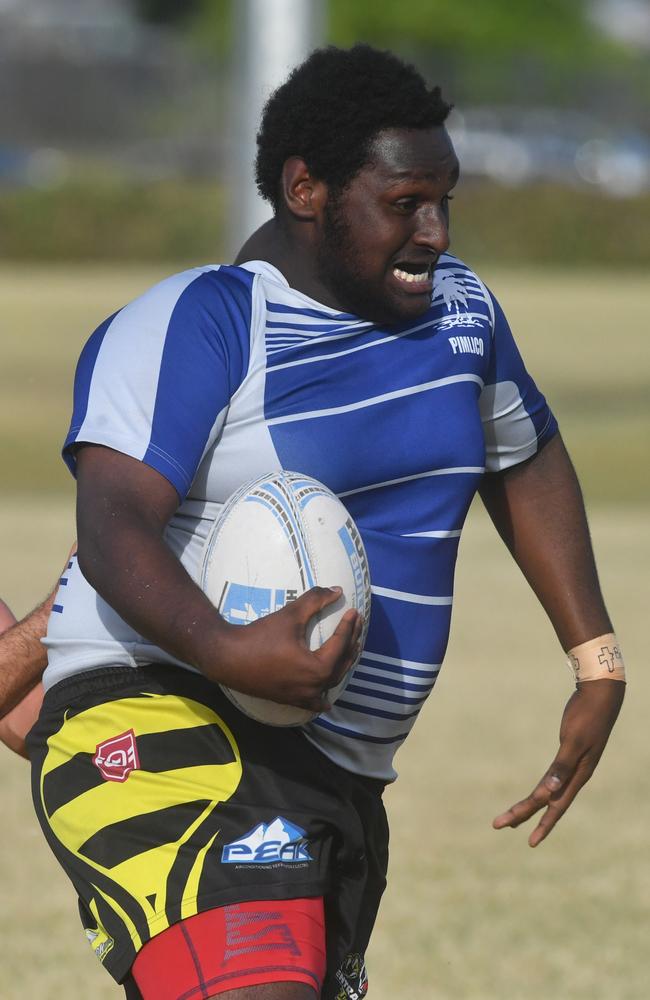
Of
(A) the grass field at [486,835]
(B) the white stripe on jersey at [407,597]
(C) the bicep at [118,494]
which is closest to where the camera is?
(C) the bicep at [118,494]

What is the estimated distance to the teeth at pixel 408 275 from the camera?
329 centimetres

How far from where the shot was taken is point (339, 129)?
10.7 feet

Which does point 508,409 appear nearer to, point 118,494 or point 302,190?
point 302,190

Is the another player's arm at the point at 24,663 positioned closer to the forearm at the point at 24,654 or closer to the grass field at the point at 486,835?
the forearm at the point at 24,654

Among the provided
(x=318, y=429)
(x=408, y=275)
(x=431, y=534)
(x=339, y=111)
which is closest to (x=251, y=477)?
(x=318, y=429)

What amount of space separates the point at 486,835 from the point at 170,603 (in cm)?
391

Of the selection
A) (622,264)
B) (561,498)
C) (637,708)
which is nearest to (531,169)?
(622,264)

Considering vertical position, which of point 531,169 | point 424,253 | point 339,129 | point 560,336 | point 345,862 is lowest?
point 531,169

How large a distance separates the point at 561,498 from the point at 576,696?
1.44 ft

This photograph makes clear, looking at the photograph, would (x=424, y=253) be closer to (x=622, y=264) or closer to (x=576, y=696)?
(x=576, y=696)

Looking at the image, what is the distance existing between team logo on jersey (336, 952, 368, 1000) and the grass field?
152 cm

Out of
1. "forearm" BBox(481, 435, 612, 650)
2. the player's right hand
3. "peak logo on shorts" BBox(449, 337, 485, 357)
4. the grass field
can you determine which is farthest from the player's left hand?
the grass field

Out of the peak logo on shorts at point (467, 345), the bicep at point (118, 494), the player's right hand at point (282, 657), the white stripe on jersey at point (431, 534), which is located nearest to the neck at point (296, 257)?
the peak logo on shorts at point (467, 345)

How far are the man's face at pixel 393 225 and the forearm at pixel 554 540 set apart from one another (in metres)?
0.66
